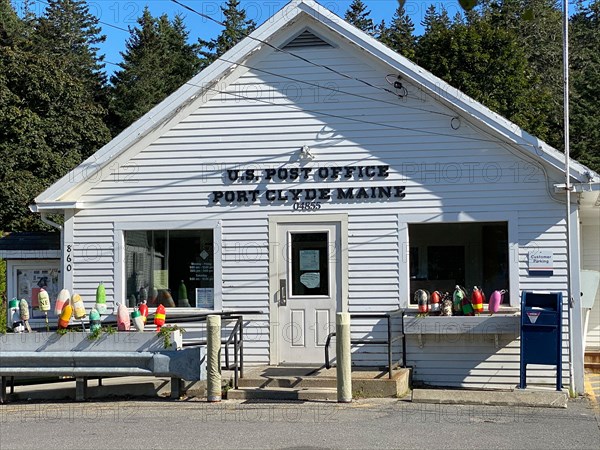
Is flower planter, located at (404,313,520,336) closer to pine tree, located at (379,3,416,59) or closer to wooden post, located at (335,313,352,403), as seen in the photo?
wooden post, located at (335,313,352,403)

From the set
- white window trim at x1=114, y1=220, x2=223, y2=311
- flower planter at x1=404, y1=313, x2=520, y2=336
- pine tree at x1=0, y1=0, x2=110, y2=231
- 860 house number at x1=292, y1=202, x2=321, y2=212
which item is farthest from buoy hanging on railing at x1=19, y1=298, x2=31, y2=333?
pine tree at x1=0, y1=0, x2=110, y2=231

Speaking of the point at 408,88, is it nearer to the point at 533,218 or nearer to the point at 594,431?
the point at 533,218

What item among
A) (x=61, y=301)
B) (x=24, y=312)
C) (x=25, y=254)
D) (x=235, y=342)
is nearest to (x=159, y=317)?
(x=235, y=342)

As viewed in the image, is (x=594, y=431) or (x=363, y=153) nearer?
(x=594, y=431)

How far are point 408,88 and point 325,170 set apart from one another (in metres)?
1.77

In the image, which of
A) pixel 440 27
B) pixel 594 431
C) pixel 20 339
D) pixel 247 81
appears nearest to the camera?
pixel 594 431

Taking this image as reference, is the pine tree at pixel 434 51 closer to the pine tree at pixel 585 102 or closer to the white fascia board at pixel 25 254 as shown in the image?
the pine tree at pixel 585 102

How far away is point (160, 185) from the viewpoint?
14156 mm

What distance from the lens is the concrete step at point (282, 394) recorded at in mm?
11641

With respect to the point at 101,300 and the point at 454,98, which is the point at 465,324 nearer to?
the point at 454,98

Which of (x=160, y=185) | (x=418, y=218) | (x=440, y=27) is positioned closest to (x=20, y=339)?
(x=160, y=185)

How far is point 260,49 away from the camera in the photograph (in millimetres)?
13945

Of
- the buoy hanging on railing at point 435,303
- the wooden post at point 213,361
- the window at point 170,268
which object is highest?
the window at point 170,268

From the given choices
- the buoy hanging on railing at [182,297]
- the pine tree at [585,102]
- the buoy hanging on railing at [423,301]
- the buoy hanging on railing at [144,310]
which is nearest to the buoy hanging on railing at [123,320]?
the buoy hanging on railing at [144,310]
